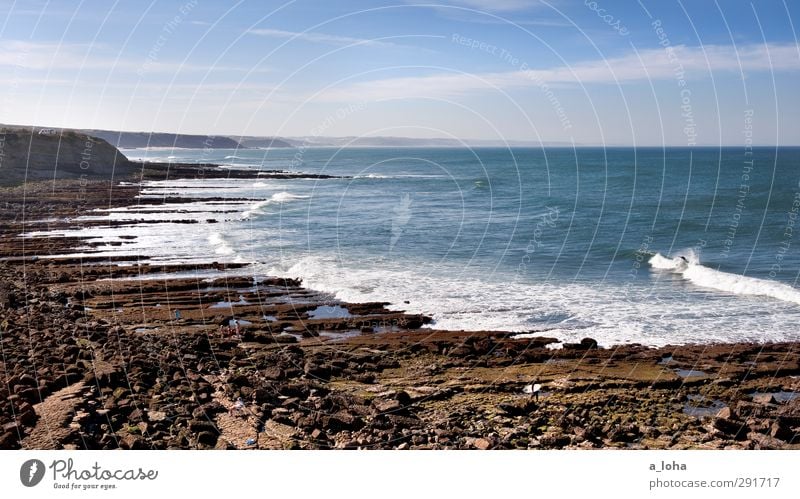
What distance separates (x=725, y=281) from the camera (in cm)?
2620

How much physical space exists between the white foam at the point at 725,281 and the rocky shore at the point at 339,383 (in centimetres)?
706

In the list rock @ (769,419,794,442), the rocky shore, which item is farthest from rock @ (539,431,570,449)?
rock @ (769,419,794,442)

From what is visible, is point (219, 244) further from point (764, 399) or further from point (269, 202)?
point (764, 399)

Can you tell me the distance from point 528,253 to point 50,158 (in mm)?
59381

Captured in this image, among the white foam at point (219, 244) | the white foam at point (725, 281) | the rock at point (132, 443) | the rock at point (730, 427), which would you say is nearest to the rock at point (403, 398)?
the rock at point (132, 443)

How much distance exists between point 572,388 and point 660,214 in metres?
43.0

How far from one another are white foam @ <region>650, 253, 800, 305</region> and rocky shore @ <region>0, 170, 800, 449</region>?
706cm

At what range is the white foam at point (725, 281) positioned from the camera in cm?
A: 2357

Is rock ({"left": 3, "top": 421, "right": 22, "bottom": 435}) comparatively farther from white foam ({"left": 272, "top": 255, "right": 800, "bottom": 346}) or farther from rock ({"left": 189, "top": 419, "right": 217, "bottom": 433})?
white foam ({"left": 272, "top": 255, "right": 800, "bottom": 346})

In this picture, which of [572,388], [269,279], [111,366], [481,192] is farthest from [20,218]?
[481,192]

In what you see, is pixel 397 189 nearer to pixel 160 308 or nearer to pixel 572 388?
pixel 160 308

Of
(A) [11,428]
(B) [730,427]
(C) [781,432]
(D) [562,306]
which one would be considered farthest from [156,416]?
(D) [562,306]

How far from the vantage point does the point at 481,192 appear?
74125 millimetres
